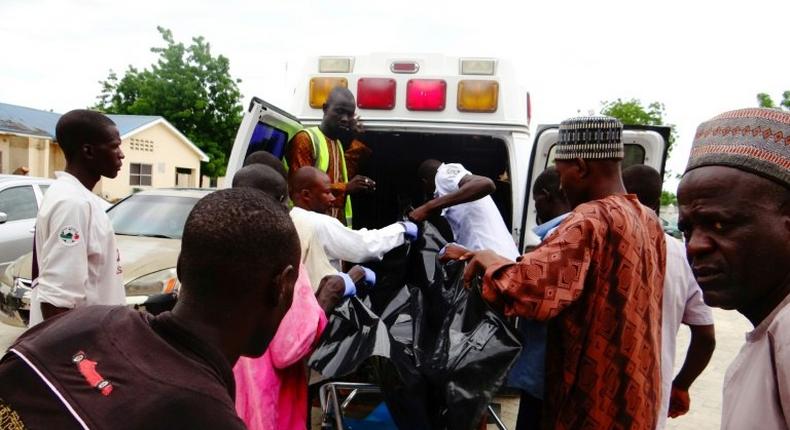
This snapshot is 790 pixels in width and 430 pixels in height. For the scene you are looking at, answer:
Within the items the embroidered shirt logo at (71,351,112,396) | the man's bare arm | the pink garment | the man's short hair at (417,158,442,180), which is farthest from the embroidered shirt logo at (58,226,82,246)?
the man's short hair at (417,158,442,180)

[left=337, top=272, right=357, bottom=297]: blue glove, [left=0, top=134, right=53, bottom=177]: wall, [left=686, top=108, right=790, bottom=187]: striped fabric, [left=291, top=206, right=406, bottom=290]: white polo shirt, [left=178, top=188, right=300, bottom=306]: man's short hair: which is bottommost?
[left=0, top=134, right=53, bottom=177]: wall

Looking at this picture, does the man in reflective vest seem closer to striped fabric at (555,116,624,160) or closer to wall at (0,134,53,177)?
striped fabric at (555,116,624,160)

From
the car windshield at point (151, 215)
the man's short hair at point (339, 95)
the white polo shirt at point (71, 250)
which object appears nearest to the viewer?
the white polo shirt at point (71, 250)

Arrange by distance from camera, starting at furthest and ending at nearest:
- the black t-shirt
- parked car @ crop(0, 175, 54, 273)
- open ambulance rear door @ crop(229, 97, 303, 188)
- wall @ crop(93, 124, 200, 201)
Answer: wall @ crop(93, 124, 200, 201)
parked car @ crop(0, 175, 54, 273)
open ambulance rear door @ crop(229, 97, 303, 188)
the black t-shirt

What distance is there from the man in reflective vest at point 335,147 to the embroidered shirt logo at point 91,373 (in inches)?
107

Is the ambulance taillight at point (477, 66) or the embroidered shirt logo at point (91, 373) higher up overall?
the ambulance taillight at point (477, 66)

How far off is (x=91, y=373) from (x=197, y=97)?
1143 inches

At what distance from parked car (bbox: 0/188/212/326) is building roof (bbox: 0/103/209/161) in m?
17.8

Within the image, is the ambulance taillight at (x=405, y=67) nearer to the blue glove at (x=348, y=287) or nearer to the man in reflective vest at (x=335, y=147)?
the man in reflective vest at (x=335, y=147)

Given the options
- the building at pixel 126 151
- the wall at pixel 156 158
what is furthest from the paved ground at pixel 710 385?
the wall at pixel 156 158

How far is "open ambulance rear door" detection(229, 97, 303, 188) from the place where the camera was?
11.0 ft

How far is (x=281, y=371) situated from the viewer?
2137 mm

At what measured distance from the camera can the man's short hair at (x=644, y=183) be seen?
10.3 feet

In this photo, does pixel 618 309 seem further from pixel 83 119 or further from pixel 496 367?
pixel 83 119
